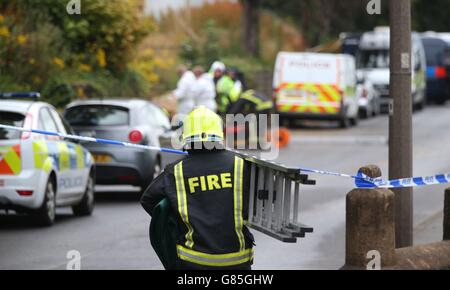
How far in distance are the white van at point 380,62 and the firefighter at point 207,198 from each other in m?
33.4

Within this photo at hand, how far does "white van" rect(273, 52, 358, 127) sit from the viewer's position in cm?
3155

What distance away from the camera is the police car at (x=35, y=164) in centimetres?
1354

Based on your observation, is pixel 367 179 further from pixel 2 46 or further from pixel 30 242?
pixel 2 46

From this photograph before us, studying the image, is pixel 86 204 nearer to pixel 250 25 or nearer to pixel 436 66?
pixel 250 25

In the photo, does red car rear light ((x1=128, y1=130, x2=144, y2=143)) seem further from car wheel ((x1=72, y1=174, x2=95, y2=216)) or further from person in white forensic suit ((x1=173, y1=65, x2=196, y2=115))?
person in white forensic suit ((x1=173, y1=65, x2=196, y2=115))

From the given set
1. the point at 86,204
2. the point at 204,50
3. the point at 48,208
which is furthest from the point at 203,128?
the point at 204,50

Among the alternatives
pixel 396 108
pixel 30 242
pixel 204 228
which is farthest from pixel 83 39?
pixel 204 228

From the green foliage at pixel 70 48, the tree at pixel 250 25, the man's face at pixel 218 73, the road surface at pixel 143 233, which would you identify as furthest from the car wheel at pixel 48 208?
the tree at pixel 250 25

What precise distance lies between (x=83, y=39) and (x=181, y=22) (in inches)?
667

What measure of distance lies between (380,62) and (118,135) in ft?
82.8

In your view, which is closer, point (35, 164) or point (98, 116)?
point (35, 164)

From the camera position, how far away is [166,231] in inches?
272

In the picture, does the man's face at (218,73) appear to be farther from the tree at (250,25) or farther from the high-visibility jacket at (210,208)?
the high-visibility jacket at (210,208)

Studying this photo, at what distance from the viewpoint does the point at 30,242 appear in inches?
514
